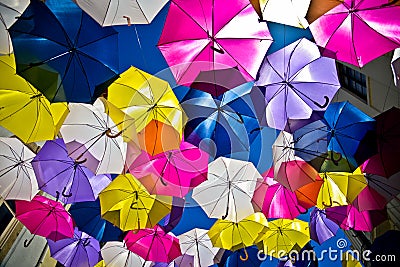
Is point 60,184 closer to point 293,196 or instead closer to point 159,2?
point 159,2

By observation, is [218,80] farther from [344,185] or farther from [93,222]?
[93,222]

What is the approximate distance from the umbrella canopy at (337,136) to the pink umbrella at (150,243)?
249cm

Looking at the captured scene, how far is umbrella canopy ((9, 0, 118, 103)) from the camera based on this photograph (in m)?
3.62

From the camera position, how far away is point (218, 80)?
3850mm

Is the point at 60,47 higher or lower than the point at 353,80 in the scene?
lower

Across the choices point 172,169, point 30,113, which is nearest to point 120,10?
point 30,113

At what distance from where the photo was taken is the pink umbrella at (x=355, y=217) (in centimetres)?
512

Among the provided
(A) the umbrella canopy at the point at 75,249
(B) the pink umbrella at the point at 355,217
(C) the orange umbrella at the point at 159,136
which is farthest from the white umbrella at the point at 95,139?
(B) the pink umbrella at the point at 355,217

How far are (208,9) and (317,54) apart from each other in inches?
53.1

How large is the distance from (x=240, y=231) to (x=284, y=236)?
2.34ft

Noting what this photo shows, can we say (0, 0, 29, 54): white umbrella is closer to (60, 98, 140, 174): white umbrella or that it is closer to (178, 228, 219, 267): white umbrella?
(60, 98, 140, 174): white umbrella

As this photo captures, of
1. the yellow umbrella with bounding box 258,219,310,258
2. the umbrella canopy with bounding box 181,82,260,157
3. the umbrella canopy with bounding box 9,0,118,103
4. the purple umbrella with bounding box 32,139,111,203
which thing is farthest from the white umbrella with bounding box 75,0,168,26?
the yellow umbrella with bounding box 258,219,310,258

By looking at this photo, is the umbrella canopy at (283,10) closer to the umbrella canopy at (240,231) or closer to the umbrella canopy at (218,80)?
the umbrella canopy at (218,80)

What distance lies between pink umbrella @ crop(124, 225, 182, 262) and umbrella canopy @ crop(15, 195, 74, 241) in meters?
0.95
